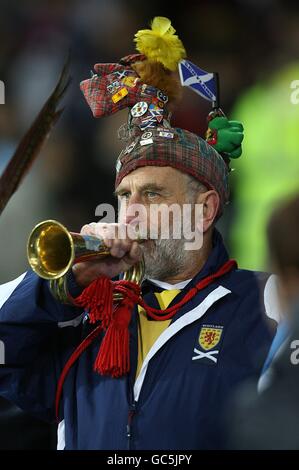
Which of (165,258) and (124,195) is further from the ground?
(124,195)

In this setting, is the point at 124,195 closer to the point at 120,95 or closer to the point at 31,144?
the point at 120,95

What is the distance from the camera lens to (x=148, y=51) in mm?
3254

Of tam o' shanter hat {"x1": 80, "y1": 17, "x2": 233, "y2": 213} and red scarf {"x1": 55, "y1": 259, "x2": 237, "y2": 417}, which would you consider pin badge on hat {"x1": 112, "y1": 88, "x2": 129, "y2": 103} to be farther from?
red scarf {"x1": 55, "y1": 259, "x2": 237, "y2": 417}

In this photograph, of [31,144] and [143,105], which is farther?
[31,144]

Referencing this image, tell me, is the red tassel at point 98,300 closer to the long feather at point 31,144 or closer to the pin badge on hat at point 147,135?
the pin badge on hat at point 147,135

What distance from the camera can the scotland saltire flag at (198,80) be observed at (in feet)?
10.9

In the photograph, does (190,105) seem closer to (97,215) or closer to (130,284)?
(97,215)

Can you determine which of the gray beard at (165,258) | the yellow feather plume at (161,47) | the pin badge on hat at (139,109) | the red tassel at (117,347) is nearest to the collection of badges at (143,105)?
the pin badge on hat at (139,109)

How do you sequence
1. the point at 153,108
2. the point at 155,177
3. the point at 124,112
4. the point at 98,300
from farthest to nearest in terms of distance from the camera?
the point at 124,112, the point at 153,108, the point at 155,177, the point at 98,300

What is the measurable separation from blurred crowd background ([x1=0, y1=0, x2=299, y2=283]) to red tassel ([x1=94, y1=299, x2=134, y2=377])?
92 centimetres

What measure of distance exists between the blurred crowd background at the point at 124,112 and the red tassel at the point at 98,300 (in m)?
0.99

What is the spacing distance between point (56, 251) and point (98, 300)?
215mm

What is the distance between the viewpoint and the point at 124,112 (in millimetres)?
4441

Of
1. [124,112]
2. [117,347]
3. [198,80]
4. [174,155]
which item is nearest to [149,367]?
[117,347]
